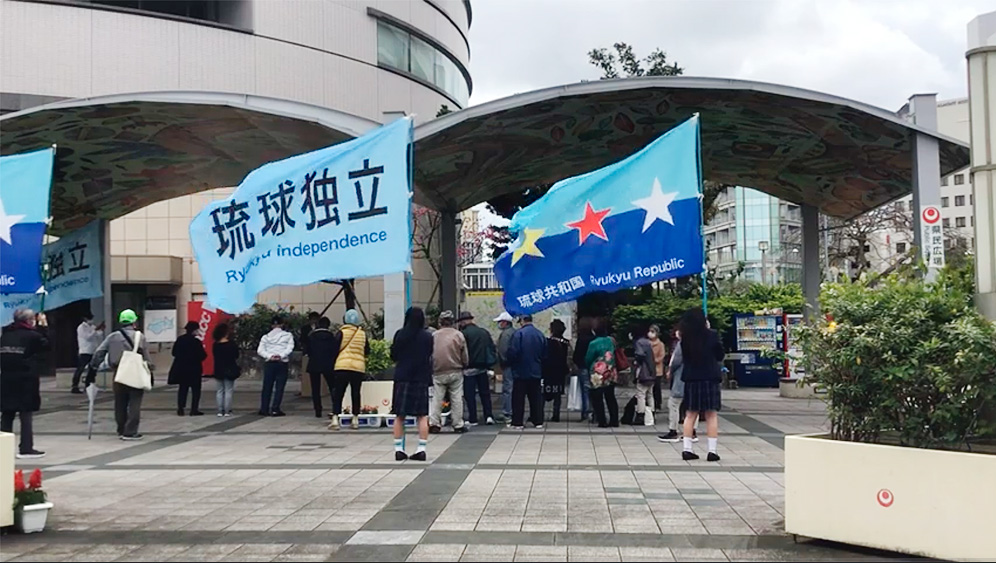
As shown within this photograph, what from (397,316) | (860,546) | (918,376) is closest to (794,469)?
(860,546)

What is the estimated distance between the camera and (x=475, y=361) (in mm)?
14273

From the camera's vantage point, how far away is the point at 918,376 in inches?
247

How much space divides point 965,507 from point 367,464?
6510 mm

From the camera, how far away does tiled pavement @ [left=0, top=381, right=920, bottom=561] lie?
256 inches

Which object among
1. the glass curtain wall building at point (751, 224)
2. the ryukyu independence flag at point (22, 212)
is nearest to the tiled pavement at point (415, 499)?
the ryukyu independence flag at point (22, 212)

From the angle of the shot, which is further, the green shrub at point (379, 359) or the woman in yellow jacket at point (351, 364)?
the green shrub at point (379, 359)

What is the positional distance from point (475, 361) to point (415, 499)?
6027 mm

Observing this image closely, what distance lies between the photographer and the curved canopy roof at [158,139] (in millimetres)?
15250

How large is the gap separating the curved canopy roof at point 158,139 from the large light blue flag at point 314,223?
306 centimetres

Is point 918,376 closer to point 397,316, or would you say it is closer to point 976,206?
point 976,206

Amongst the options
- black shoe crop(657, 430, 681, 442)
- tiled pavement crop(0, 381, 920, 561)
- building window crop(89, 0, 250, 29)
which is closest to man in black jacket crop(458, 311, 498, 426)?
tiled pavement crop(0, 381, 920, 561)

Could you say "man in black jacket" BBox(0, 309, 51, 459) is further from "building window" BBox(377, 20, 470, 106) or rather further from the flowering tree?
"building window" BBox(377, 20, 470, 106)

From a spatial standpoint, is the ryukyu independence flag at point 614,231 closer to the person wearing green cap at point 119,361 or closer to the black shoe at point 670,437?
the black shoe at point 670,437

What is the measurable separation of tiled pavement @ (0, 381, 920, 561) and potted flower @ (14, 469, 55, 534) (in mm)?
156
